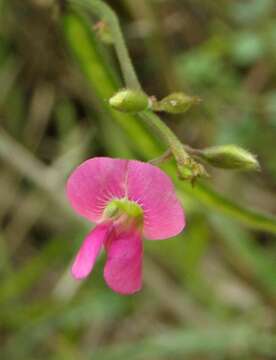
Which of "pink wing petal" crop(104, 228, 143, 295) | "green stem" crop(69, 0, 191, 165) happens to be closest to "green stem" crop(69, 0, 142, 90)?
"green stem" crop(69, 0, 191, 165)

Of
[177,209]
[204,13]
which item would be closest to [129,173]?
[177,209]

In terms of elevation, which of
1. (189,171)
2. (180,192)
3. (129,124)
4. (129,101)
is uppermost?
(129,101)

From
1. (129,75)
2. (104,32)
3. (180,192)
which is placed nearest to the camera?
(129,75)

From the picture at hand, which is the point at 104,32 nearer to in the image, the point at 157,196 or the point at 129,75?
the point at 129,75

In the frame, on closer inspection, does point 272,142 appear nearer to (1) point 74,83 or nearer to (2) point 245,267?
(2) point 245,267

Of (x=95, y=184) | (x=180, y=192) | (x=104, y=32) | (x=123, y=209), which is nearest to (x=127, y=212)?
(x=123, y=209)

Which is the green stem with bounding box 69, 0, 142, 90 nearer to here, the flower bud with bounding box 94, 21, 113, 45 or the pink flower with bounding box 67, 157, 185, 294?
the flower bud with bounding box 94, 21, 113, 45
